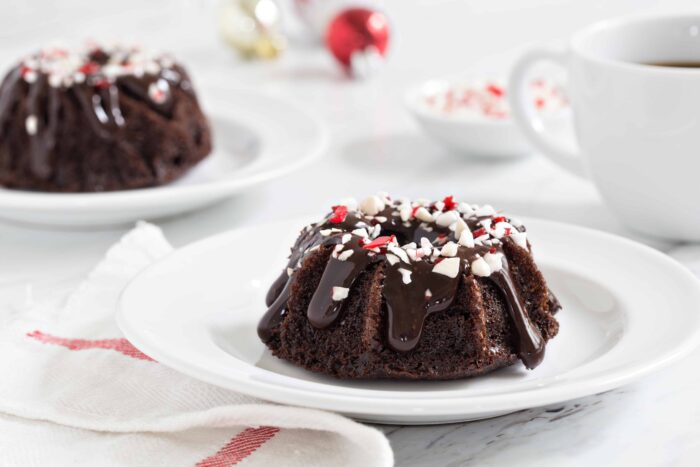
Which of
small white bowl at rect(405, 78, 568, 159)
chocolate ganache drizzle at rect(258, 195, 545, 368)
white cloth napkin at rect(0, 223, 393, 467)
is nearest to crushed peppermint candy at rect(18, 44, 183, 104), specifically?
small white bowl at rect(405, 78, 568, 159)

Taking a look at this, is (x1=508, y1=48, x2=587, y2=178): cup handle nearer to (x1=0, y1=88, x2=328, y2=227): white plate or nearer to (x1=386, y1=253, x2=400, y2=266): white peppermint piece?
(x1=0, y1=88, x2=328, y2=227): white plate

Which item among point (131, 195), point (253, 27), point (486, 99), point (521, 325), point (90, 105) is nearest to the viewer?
point (521, 325)

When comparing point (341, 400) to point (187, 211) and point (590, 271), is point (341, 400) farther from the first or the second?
point (187, 211)

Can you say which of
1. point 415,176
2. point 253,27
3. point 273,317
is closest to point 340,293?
point 273,317

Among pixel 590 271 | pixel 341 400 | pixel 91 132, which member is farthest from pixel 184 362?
pixel 91 132

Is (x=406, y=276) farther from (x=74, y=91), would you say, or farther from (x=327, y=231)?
(x=74, y=91)

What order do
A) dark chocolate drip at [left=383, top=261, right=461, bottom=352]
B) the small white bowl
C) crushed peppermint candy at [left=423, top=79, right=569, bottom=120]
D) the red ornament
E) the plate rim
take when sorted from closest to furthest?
1. dark chocolate drip at [left=383, top=261, right=461, bottom=352]
2. the plate rim
3. the small white bowl
4. crushed peppermint candy at [left=423, top=79, right=569, bottom=120]
5. the red ornament
